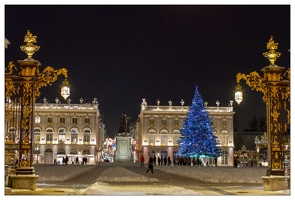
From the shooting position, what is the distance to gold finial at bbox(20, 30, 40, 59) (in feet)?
59.3

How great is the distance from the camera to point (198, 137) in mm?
67438

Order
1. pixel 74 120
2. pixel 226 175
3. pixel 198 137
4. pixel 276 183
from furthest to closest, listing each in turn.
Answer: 1. pixel 74 120
2. pixel 198 137
3. pixel 226 175
4. pixel 276 183

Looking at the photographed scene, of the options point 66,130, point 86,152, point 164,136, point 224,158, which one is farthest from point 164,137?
point 66,130

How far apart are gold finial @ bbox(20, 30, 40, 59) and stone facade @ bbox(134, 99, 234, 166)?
80536mm

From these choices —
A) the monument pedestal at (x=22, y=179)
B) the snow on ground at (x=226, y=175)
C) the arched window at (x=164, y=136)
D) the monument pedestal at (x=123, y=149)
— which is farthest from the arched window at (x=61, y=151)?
the monument pedestal at (x=22, y=179)

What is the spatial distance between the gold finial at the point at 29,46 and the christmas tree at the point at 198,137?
50134 millimetres

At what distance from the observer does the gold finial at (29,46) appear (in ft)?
59.3

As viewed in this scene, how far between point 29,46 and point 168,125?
81818 millimetres

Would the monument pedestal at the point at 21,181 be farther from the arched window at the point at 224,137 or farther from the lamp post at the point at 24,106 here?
the arched window at the point at 224,137

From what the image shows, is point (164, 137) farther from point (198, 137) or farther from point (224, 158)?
point (198, 137)

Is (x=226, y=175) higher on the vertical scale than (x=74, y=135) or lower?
lower

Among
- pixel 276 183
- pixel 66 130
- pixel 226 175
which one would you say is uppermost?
pixel 66 130

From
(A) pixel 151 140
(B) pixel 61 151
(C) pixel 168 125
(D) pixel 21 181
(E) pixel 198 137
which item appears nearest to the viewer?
(D) pixel 21 181

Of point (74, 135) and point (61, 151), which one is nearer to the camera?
point (61, 151)
